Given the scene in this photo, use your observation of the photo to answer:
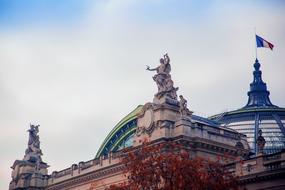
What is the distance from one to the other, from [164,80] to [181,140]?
7632 mm

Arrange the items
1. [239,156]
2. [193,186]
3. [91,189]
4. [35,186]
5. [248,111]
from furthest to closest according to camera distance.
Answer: [248,111] < [35,186] < [91,189] < [239,156] < [193,186]

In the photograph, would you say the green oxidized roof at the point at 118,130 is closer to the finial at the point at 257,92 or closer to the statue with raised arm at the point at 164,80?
the statue with raised arm at the point at 164,80

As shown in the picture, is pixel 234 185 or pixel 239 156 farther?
pixel 239 156

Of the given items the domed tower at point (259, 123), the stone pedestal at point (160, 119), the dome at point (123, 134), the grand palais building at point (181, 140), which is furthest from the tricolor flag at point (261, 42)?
the domed tower at point (259, 123)

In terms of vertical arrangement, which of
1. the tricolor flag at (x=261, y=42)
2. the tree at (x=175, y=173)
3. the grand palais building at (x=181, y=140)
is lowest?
the tree at (x=175, y=173)

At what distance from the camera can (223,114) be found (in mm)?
83125

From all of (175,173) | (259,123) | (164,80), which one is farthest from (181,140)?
(259,123)

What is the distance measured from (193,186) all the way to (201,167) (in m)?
2.91

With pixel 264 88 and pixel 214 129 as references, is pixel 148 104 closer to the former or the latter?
pixel 214 129

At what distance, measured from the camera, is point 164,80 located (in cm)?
6006

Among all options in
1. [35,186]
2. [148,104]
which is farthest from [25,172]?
[148,104]

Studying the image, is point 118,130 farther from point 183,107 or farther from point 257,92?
point 257,92

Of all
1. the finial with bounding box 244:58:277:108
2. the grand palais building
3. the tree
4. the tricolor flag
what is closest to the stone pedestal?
the grand palais building

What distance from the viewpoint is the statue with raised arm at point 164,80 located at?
→ 59.7m
